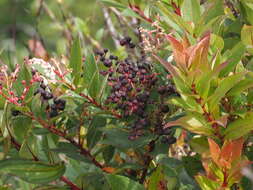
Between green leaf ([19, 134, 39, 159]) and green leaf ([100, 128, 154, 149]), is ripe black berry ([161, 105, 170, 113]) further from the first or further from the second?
green leaf ([19, 134, 39, 159])

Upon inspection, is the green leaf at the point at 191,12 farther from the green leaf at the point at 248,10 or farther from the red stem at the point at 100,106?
the red stem at the point at 100,106

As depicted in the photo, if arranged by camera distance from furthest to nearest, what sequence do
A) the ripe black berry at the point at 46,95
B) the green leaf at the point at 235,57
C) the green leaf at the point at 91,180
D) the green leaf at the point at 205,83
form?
the green leaf at the point at 91,180
the ripe black berry at the point at 46,95
the green leaf at the point at 235,57
the green leaf at the point at 205,83

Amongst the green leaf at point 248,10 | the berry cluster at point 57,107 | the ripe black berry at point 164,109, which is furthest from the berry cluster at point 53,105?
the green leaf at point 248,10

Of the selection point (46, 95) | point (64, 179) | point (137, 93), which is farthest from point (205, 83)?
point (64, 179)

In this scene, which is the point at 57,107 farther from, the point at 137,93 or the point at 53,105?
the point at 137,93

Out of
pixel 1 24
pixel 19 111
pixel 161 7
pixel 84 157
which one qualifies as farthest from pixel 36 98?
pixel 1 24

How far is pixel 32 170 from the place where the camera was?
136cm

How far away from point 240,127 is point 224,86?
0.11 meters

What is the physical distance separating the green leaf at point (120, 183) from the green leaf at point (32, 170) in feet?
0.58

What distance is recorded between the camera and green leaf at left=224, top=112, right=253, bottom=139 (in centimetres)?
116

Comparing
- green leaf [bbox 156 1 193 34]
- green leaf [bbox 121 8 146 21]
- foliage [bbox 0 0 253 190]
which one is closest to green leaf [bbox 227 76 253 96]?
foliage [bbox 0 0 253 190]

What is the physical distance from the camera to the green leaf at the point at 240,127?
1.16 metres

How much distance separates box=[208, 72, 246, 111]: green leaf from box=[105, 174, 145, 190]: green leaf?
27 centimetres

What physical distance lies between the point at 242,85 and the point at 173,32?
23cm
